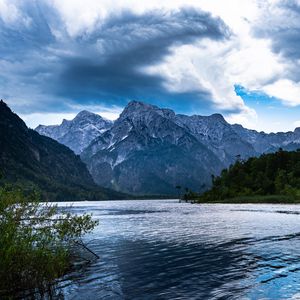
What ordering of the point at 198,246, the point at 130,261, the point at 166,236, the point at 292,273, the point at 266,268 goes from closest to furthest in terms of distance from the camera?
1. the point at 292,273
2. the point at 266,268
3. the point at 130,261
4. the point at 198,246
5. the point at 166,236

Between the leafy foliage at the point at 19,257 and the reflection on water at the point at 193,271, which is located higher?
the leafy foliage at the point at 19,257

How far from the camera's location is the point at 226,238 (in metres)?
69.8

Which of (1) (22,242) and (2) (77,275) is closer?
(1) (22,242)

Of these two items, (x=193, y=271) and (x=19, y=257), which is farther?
(x=193, y=271)

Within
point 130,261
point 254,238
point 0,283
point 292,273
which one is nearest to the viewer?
point 0,283

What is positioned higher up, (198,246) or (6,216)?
(6,216)

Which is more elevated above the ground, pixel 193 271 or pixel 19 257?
pixel 19 257

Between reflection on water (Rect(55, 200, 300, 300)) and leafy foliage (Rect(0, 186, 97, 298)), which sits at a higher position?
leafy foliage (Rect(0, 186, 97, 298))

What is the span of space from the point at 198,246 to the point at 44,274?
33.1 meters

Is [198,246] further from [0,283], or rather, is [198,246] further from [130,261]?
[0,283]

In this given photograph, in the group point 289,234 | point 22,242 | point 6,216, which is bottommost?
point 289,234

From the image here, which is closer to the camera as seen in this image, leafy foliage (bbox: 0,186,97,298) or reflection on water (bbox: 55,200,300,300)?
leafy foliage (bbox: 0,186,97,298)

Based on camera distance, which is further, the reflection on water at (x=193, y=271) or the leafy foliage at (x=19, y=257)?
the reflection on water at (x=193, y=271)

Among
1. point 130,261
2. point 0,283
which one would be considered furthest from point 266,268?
point 0,283
